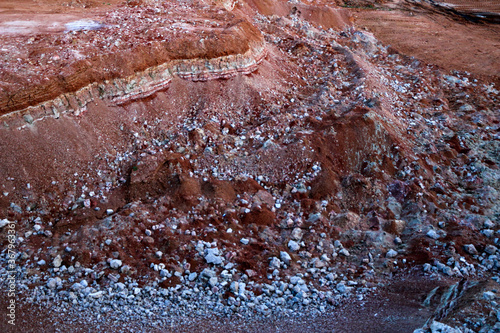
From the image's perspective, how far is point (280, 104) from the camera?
10.8 meters

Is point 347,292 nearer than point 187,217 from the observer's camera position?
Yes

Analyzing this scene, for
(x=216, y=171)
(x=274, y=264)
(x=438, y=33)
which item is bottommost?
(x=274, y=264)

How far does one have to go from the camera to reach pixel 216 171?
8.83 meters

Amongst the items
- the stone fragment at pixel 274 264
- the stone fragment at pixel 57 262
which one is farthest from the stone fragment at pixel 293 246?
the stone fragment at pixel 57 262

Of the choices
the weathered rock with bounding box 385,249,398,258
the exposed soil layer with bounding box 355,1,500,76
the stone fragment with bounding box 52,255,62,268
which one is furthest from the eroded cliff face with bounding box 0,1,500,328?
the exposed soil layer with bounding box 355,1,500,76

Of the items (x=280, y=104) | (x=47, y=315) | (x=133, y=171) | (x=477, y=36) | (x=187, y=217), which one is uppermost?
(x=477, y=36)

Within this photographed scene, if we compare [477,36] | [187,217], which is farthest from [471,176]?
[477,36]

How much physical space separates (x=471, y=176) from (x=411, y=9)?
1544 centimetres

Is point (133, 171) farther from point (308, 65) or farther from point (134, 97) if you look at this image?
point (308, 65)

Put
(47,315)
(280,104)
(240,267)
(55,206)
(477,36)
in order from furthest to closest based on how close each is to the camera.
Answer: (477,36)
(280,104)
(55,206)
(240,267)
(47,315)

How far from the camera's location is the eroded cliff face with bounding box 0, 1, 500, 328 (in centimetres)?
720

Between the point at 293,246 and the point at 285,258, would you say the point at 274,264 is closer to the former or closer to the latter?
the point at 285,258

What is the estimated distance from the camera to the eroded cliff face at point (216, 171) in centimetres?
720

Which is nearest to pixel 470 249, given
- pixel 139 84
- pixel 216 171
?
pixel 216 171
